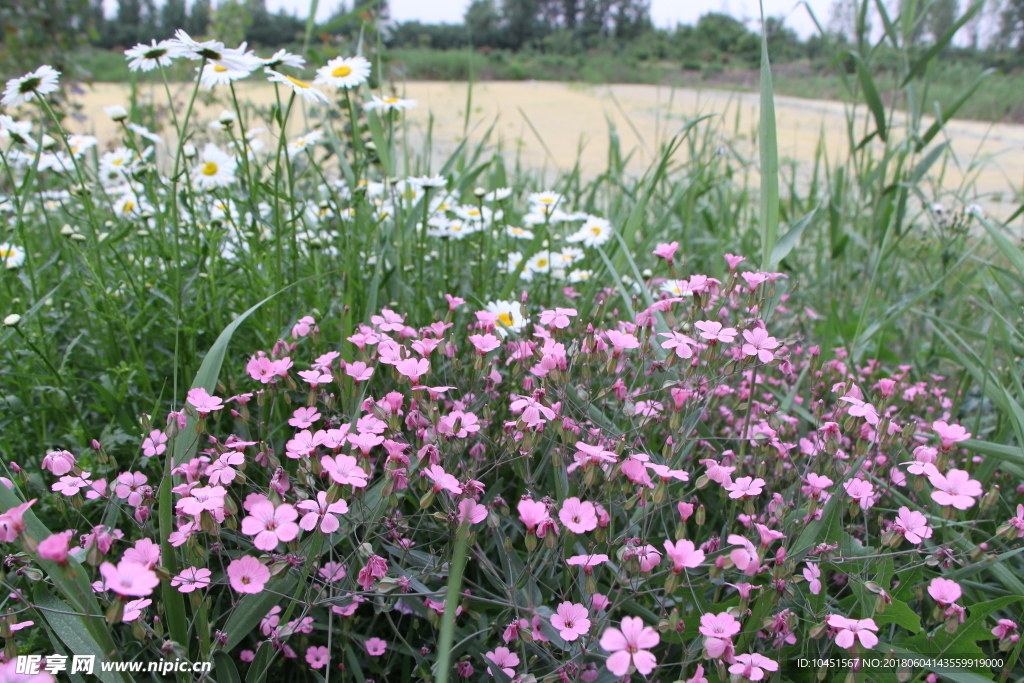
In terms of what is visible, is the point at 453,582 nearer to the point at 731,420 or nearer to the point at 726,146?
the point at 731,420

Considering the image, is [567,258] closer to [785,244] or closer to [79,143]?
[785,244]

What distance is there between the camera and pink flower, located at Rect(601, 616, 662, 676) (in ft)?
2.43

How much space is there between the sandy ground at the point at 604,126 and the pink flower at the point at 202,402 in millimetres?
2912

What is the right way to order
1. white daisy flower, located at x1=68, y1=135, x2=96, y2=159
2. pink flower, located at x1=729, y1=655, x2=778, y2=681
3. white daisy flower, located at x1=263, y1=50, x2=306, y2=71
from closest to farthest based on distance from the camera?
1. pink flower, located at x1=729, y1=655, x2=778, y2=681
2. white daisy flower, located at x1=263, y1=50, x2=306, y2=71
3. white daisy flower, located at x1=68, y1=135, x2=96, y2=159

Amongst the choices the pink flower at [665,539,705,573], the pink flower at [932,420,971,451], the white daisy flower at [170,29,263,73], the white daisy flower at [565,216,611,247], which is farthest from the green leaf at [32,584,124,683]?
the white daisy flower at [565,216,611,247]

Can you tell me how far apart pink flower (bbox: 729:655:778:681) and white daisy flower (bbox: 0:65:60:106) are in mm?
1788

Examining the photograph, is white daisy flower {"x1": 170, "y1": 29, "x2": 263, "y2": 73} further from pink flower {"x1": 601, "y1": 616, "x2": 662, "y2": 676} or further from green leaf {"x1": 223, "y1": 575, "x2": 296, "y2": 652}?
pink flower {"x1": 601, "y1": 616, "x2": 662, "y2": 676}

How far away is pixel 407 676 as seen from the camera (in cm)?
112

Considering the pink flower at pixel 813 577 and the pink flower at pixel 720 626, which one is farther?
the pink flower at pixel 813 577

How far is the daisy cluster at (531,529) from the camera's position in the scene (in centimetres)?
88

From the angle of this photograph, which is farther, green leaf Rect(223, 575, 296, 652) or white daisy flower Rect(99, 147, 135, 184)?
white daisy flower Rect(99, 147, 135, 184)

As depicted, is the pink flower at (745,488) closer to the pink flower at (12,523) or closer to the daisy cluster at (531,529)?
the daisy cluster at (531,529)

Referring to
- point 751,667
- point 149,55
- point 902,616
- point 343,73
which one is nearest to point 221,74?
point 149,55

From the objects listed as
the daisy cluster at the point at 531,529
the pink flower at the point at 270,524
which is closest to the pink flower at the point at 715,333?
the daisy cluster at the point at 531,529
